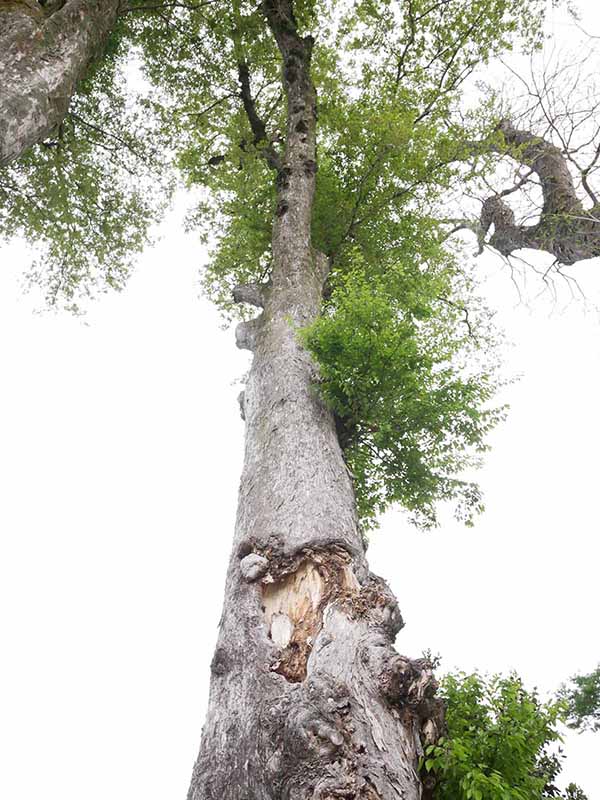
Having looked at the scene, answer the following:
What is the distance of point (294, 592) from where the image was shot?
3.37 meters

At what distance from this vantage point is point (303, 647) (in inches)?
117

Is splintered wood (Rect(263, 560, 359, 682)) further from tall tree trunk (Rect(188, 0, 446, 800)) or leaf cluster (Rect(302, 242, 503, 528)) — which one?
leaf cluster (Rect(302, 242, 503, 528))

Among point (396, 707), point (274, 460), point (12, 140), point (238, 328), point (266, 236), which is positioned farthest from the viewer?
point (266, 236)

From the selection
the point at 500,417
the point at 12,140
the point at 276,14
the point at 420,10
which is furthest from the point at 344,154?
the point at 12,140

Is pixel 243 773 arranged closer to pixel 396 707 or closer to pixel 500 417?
pixel 396 707

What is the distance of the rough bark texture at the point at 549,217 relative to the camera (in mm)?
10062

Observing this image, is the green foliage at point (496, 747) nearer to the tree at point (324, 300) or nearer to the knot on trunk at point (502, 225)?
the tree at point (324, 300)

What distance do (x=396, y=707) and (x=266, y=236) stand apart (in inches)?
332

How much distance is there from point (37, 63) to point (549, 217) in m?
9.34

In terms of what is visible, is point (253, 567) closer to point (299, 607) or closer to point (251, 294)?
point (299, 607)

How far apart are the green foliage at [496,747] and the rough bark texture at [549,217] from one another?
8814mm

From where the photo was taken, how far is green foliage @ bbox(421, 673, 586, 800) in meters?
2.39

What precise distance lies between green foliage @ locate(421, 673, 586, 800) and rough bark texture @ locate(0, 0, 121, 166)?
4.66m

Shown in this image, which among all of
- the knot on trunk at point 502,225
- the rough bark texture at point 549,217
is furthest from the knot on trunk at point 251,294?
the knot on trunk at point 502,225
